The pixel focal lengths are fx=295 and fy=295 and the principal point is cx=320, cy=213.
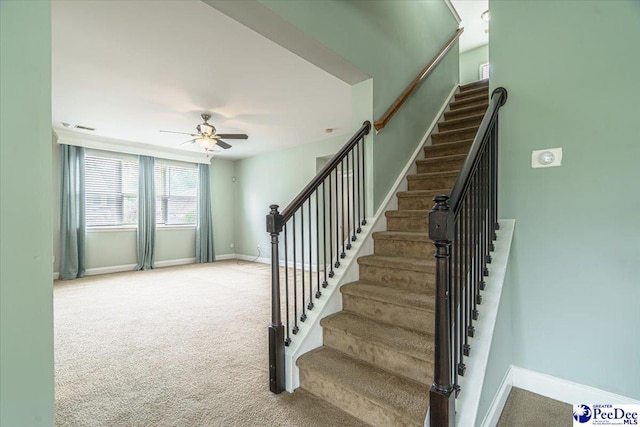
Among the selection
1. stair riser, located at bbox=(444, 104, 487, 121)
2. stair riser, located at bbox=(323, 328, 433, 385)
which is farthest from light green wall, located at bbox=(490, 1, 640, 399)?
stair riser, located at bbox=(444, 104, 487, 121)

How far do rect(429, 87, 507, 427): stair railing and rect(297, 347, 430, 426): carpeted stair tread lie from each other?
0.18m

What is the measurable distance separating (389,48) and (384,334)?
8.28 ft

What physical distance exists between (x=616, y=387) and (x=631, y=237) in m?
0.88

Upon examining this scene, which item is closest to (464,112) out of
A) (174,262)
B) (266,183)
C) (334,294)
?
(334,294)

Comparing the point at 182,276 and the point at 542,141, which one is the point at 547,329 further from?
the point at 182,276

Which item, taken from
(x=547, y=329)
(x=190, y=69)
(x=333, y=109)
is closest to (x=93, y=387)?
(x=190, y=69)

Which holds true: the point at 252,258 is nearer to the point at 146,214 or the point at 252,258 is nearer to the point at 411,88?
the point at 146,214

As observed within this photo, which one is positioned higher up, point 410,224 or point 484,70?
point 484,70

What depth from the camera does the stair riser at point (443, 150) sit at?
306 centimetres

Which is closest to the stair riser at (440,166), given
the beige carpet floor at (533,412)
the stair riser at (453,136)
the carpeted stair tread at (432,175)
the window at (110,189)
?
the carpeted stair tread at (432,175)

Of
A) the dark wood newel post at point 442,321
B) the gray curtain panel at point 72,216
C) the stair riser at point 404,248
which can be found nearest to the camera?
the dark wood newel post at point 442,321

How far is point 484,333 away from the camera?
155 centimetres

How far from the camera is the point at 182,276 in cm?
534

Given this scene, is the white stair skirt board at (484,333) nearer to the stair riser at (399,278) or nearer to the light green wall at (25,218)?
the stair riser at (399,278)
